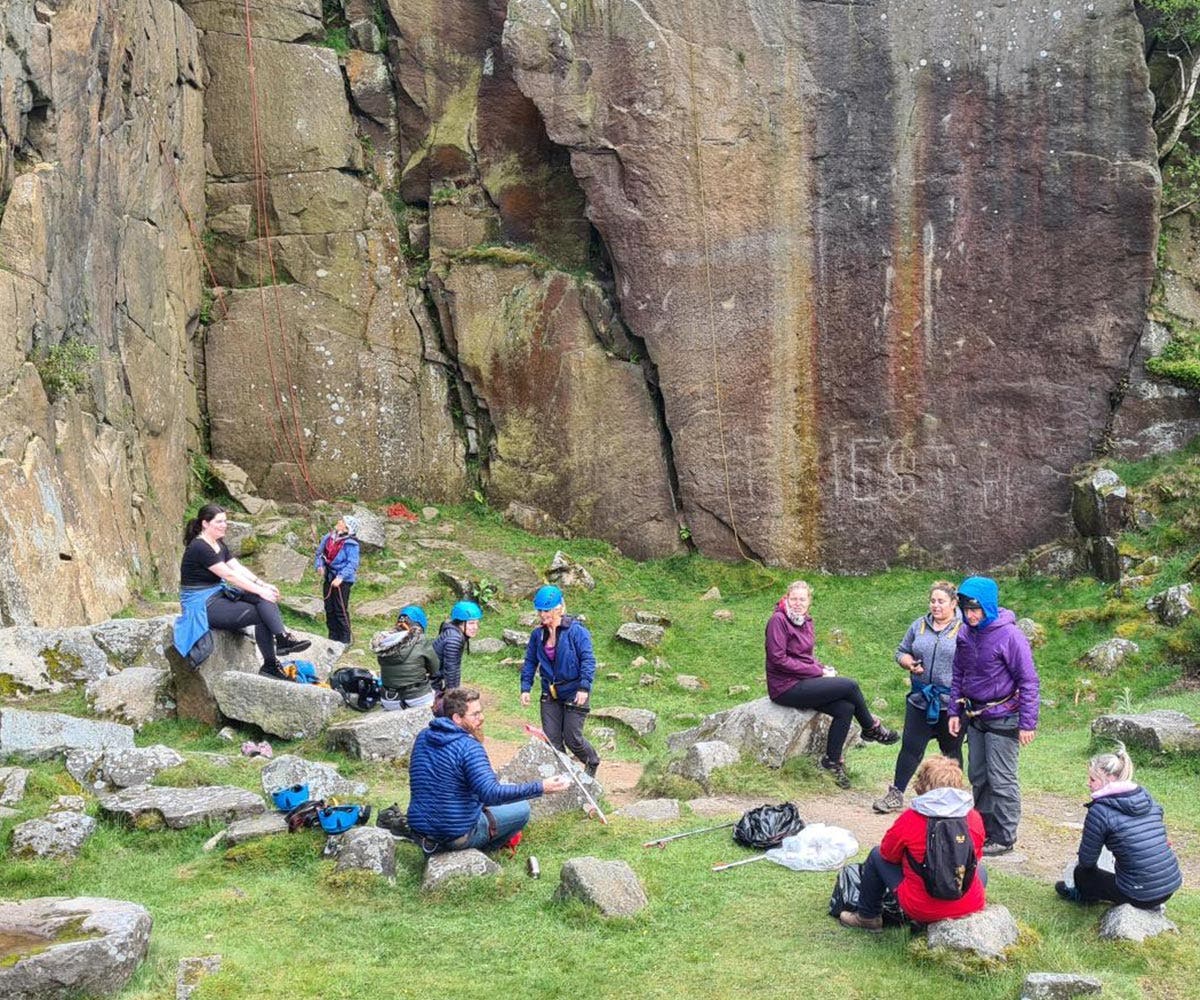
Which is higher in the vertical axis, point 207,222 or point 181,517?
point 207,222

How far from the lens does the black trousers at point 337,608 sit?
47.1 feet

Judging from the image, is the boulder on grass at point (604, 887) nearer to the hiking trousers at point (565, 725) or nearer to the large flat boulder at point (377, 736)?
the hiking trousers at point (565, 725)

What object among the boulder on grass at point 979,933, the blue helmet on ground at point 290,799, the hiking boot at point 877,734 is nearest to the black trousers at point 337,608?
the blue helmet on ground at point 290,799

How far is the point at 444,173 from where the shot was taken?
21.4m

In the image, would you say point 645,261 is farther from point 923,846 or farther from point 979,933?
point 979,933

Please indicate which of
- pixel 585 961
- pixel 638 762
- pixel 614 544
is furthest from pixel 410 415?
pixel 585 961

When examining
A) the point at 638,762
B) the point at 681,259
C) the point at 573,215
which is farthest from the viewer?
the point at 573,215

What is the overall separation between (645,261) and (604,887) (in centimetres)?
1412

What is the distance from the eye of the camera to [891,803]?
9516 millimetres

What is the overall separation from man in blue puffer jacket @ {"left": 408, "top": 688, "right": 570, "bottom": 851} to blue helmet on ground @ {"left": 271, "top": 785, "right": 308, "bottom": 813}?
108 centimetres

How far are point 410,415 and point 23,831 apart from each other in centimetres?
1358

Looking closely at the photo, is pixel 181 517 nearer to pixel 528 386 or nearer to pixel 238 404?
pixel 238 404

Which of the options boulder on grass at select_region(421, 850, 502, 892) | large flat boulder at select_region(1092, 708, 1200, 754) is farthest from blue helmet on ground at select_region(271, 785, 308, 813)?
large flat boulder at select_region(1092, 708, 1200, 754)

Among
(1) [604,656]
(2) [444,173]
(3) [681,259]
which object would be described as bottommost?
(1) [604,656]
